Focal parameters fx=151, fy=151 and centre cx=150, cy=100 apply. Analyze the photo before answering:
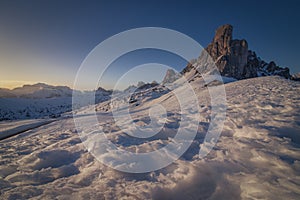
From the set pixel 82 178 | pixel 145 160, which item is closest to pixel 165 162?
pixel 145 160

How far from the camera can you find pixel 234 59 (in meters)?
68.8

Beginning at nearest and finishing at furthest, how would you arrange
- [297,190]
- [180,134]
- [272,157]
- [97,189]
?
[297,190]
[97,189]
[272,157]
[180,134]

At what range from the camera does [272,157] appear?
2938 millimetres

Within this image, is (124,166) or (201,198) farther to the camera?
(124,166)

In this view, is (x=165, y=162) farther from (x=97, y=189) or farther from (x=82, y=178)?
(x=82, y=178)

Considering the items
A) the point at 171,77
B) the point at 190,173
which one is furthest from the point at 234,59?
the point at 190,173

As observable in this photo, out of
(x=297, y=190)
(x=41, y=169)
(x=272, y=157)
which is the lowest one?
(x=41, y=169)

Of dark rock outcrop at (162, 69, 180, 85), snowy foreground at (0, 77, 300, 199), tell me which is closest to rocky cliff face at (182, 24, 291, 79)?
dark rock outcrop at (162, 69, 180, 85)

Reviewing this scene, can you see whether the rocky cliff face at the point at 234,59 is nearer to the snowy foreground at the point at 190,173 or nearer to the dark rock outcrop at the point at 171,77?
the dark rock outcrop at the point at 171,77

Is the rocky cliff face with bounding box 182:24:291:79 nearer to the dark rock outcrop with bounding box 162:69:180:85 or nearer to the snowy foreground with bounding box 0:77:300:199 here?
the dark rock outcrop with bounding box 162:69:180:85

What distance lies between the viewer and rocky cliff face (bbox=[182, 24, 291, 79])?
6756 cm

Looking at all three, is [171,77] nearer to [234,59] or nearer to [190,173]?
[234,59]

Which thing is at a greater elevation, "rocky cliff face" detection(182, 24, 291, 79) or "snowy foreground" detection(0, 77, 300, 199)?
"rocky cliff face" detection(182, 24, 291, 79)

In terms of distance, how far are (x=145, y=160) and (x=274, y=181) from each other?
7.87ft
